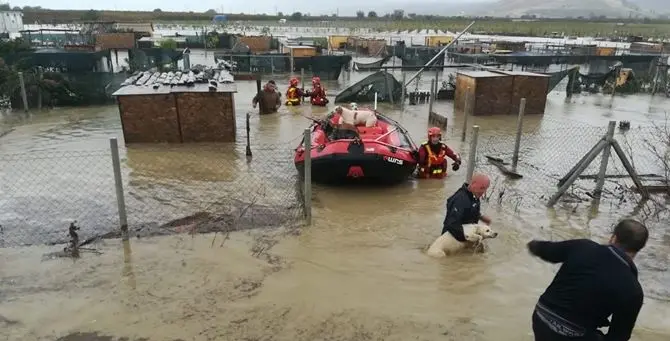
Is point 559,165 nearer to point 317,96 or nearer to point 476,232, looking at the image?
point 476,232

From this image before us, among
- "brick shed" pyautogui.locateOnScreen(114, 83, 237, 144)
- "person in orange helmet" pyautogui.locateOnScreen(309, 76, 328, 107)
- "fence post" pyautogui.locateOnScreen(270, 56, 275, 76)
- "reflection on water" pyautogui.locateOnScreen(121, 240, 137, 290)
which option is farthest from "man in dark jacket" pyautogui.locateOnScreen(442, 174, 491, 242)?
"fence post" pyautogui.locateOnScreen(270, 56, 275, 76)

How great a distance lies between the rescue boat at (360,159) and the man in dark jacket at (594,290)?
16.0ft

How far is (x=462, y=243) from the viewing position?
5.71 metres

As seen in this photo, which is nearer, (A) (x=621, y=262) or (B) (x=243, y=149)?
(A) (x=621, y=262)

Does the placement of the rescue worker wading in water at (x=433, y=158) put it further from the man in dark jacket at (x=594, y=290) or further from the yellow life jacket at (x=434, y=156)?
the man in dark jacket at (x=594, y=290)

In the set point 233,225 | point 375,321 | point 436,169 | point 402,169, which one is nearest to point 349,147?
point 402,169

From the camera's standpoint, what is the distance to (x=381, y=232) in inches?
261

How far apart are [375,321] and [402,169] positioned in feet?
13.5

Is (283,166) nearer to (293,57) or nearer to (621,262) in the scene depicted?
(621,262)

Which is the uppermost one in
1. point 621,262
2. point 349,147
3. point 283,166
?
point 621,262

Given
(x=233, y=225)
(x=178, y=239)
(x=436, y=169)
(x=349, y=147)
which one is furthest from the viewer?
(x=436, y=169)

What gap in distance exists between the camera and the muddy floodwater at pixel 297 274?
4348 millimetres

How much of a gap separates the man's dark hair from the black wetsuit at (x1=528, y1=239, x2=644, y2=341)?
59 mm

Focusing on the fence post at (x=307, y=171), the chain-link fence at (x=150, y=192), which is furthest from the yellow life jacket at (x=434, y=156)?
the fence post at (x=307, y=171)
